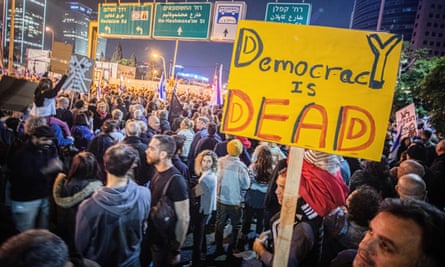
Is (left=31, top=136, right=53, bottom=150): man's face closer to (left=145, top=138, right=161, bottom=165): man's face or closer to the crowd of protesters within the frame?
the crowd of protesters

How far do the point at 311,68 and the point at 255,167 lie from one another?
309cm

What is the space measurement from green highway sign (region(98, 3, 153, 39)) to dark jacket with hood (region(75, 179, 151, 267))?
46.0 feet

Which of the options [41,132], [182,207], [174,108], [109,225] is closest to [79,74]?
[174,108]

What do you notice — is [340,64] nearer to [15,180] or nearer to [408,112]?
[15,180]

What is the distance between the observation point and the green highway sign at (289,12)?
11.4 metres

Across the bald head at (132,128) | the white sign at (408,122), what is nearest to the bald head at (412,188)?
the bald head at (132,128)

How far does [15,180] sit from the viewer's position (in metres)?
3.76

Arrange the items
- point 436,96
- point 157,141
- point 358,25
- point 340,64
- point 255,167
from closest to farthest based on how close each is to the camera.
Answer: point 340,64 < point 157,141 < point 255,167 < point 436,96 < point 358,25

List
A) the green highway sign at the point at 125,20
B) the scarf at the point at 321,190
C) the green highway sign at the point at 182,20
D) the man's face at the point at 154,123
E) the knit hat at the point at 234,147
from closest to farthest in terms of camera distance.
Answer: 1. the scarf at the point at 321,190
2. the knit hat at the point at 234,147
3. the man's face at the point at 154,123
4. the green highway sign at the point at 182,20
5. the green highway sign at the point at 125,20

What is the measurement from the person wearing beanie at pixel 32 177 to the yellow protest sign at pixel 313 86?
2.79 m

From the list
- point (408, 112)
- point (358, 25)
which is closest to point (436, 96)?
point (408, 112)

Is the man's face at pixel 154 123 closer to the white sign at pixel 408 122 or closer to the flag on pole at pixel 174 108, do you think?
the flag on pole at pixel 174 108

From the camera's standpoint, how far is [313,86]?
2201 millimetres

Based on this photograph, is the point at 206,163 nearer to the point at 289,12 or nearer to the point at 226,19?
the point at 289,12
